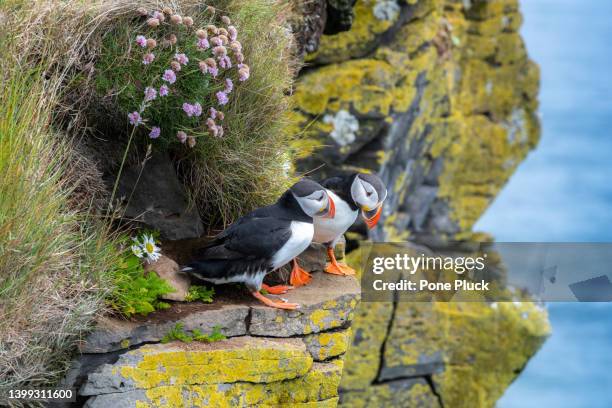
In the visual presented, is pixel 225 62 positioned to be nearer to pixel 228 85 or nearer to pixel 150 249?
pixel 228 85

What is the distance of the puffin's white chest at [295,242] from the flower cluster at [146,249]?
82 centimetres

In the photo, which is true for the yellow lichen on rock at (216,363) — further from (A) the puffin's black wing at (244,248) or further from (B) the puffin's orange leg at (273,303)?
(A) the puffin's black wing at (244,248)

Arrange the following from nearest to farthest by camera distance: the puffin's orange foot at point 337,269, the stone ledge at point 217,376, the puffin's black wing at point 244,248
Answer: the stone ledge at point 217,376, the puffin's black wing at point 244,248, the puffin's orange foot at point 337,269

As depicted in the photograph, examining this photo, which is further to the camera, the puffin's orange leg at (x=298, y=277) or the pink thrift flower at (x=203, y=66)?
the puffin's orange leg at (x=298, y=277)

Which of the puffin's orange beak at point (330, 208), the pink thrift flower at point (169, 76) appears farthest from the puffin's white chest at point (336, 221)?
the pink thrift flower at point (169, 76)

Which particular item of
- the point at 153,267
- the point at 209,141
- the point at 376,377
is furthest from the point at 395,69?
the point at 153,267

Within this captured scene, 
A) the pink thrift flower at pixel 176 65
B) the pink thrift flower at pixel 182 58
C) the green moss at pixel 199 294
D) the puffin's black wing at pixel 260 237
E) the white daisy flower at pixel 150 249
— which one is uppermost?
the pink thrift flower at pixel 182 58

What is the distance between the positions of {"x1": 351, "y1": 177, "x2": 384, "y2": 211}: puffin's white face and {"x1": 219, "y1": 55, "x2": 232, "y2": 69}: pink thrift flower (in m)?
1.19

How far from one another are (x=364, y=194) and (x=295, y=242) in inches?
28.0

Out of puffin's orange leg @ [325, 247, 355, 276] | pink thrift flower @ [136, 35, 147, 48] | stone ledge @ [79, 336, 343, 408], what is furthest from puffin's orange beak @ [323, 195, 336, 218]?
pink thrift flower @ [136, 35, 147, 48]

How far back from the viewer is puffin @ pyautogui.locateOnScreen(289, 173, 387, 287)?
6.12 meters

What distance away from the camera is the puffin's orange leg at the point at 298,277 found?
6363 millimetres

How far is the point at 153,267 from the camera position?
5.92m

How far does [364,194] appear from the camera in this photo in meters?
6.11
